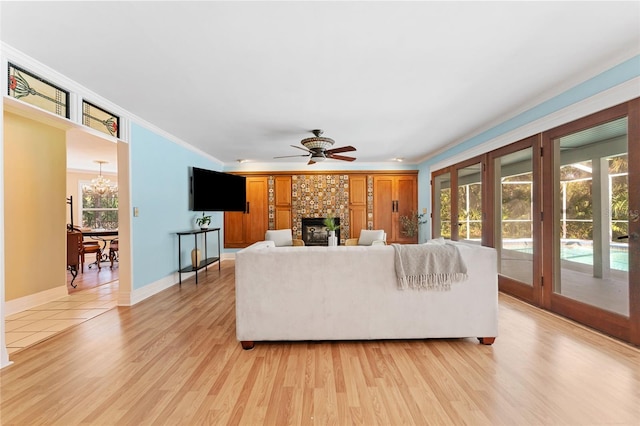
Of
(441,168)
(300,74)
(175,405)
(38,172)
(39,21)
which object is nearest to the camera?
(175,405)

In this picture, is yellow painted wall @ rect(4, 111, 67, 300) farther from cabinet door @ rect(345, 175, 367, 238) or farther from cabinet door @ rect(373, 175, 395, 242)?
cabinet door @ rect(373, 175, 395, 242)

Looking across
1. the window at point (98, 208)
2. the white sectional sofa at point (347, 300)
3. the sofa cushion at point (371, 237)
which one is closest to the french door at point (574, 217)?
the white sectional sofa at point (347, 300)

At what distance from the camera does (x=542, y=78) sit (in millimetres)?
2740

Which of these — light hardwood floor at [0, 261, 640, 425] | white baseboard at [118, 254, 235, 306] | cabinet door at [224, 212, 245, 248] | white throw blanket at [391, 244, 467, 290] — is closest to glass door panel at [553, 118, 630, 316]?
light hardwood floor at [0, 261, 640, 425]

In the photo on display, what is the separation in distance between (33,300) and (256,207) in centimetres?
426

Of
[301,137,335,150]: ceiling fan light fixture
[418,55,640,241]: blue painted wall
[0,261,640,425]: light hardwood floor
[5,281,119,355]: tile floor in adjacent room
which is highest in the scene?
[418,55,640,241]: blue painted wall

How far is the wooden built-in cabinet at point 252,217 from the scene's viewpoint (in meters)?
7.06

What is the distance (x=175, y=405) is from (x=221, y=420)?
35 cm

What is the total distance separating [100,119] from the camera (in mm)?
3191

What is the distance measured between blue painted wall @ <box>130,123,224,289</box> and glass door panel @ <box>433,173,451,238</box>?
205 inches

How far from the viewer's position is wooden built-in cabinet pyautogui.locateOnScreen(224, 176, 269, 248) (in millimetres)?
7059

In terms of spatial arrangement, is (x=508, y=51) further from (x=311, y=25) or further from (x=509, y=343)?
(x=509, y=343)

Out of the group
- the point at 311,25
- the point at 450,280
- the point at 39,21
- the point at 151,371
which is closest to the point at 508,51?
the point at 311,25

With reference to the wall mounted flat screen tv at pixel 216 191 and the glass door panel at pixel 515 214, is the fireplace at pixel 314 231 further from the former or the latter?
the glass door panel at pixel 515 214
